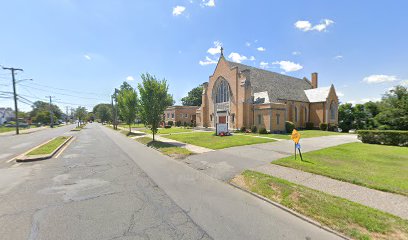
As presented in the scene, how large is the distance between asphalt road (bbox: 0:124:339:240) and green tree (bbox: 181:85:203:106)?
7103 centimetres

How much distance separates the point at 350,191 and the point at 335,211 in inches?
74.7

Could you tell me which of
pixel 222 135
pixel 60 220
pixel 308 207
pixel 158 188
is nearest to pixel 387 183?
pixel 308 207

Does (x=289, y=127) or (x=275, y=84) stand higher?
(x=275, y=84)

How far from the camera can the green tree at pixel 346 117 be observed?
111 ft

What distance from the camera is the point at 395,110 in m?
19.5

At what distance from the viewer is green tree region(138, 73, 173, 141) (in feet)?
59.5

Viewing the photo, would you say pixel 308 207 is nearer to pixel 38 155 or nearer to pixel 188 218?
pixel 188 218

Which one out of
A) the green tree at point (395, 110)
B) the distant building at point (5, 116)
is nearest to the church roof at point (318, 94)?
the green tree at point (395, 110)

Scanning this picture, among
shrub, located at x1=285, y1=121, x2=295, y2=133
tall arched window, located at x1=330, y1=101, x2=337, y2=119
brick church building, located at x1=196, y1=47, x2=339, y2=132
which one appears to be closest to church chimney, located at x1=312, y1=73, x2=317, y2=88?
brick church building, located at x1=196, y1=47, x2=339, y2=132

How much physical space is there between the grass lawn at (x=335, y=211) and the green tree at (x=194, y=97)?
7252 centimetres

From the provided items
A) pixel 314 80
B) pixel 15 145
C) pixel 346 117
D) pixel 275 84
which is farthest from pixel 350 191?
pixel 314 80

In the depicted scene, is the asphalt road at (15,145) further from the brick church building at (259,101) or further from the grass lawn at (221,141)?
the brick church building at (259,101)

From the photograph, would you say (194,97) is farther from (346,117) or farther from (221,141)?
(221,141)

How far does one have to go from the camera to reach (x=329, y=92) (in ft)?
109
